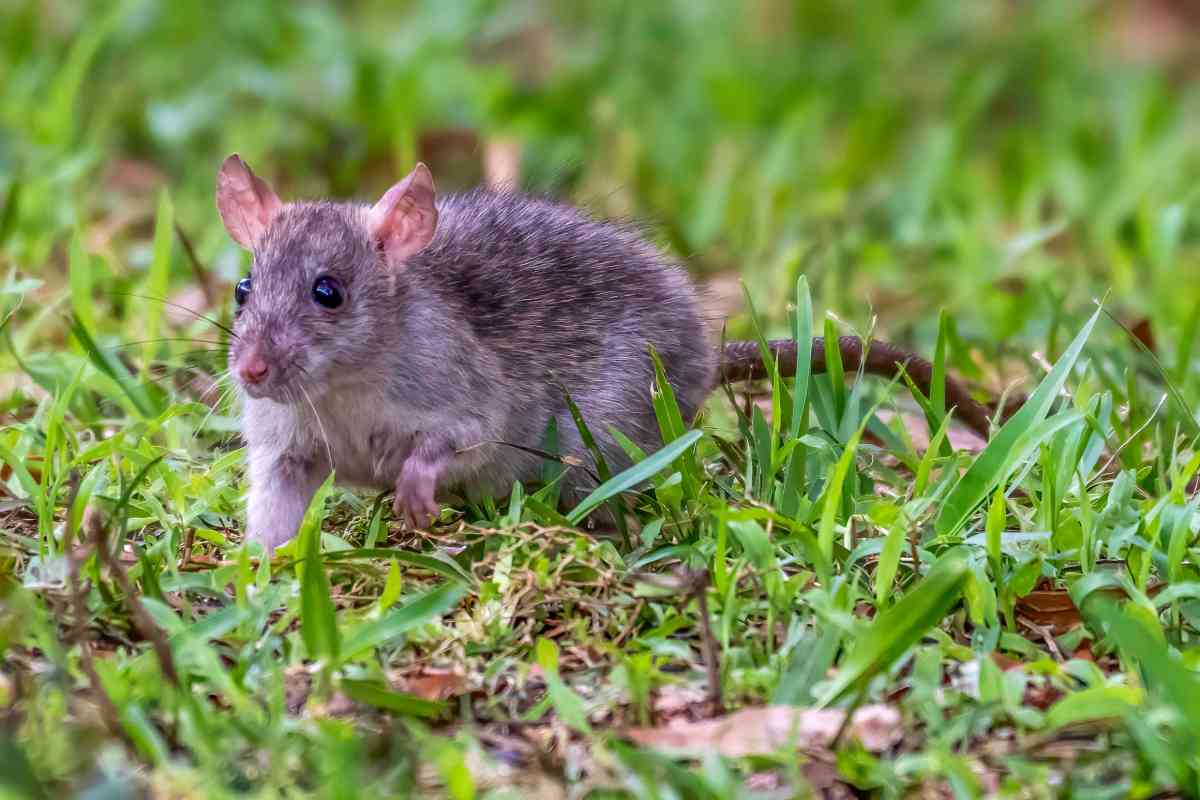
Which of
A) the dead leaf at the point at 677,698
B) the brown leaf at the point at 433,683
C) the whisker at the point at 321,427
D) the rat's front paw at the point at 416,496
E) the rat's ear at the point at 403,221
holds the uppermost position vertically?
the rat's ear at the point at 403,221

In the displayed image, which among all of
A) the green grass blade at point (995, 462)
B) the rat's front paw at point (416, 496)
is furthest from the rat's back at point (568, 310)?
the green grass blade at point (995, 462)

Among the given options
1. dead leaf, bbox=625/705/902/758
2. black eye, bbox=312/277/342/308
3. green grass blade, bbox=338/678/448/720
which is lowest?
dead leaf, bbox=625/705/902/758

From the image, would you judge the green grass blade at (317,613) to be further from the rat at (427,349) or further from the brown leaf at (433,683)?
the rat at (427,349)

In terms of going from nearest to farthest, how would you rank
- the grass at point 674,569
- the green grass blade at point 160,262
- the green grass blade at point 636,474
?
1. the grass at point 674,569
2. the green grass blade at point 636,474
3. the green grass blade at point 160,262

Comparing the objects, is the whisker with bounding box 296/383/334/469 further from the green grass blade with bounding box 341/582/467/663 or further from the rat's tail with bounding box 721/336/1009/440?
the rat's tail with bounding box 721/336/1009/440

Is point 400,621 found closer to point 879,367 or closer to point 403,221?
point 403,221

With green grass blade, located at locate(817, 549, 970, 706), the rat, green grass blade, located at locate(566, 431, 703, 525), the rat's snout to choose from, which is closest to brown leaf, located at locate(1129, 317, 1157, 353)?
the rat

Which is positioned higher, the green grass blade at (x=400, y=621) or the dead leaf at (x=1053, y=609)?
the green grass blade at (x=400, y=621)

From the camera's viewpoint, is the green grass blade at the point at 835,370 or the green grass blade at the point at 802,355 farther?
the green grass blade at the point at 835,370

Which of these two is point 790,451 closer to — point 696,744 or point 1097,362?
point 696,744
